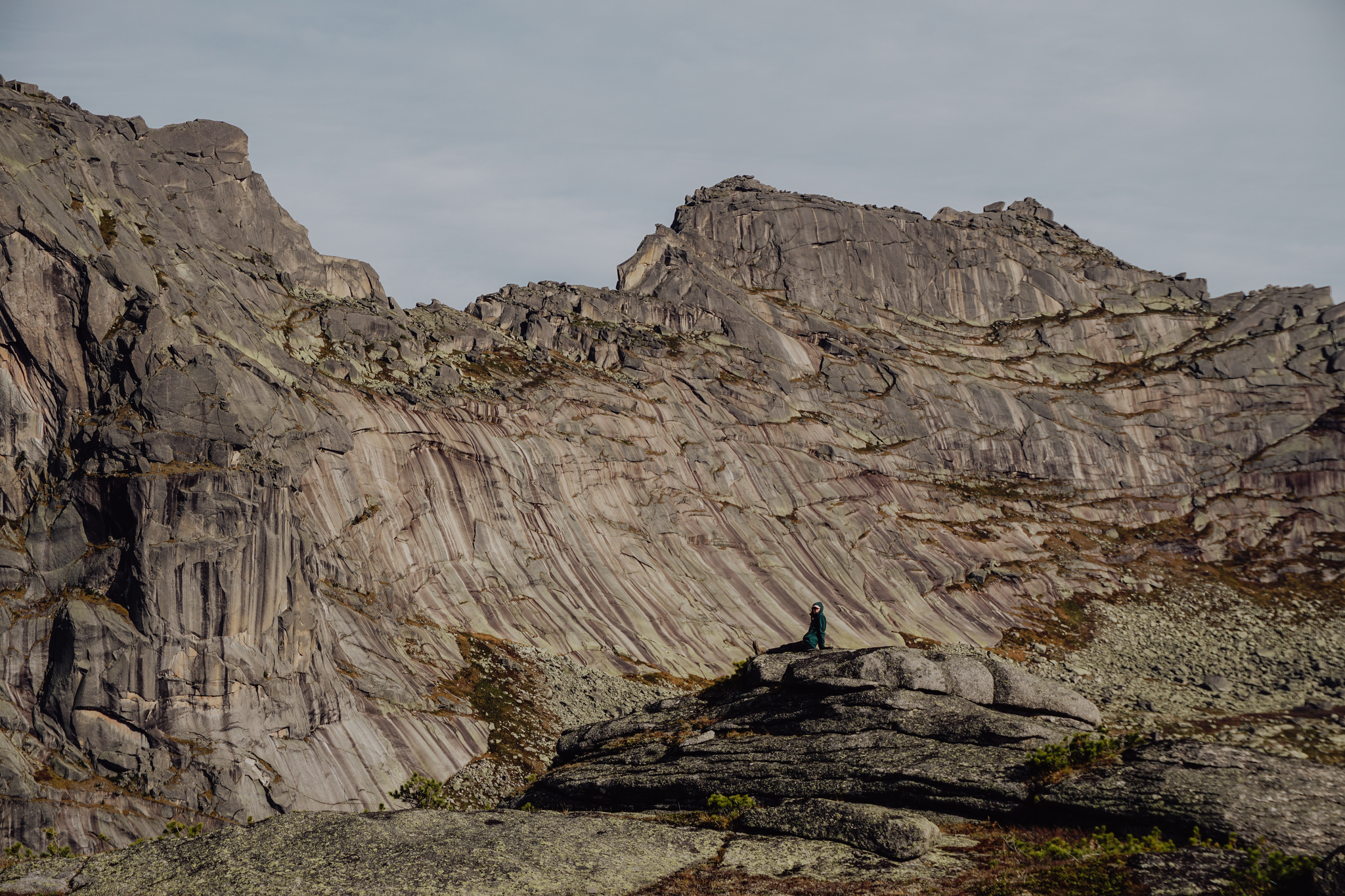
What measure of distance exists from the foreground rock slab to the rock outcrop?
5.13 metres

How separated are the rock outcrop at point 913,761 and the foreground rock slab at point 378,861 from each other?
5.13m

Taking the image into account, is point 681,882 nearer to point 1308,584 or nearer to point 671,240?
point 1308,584

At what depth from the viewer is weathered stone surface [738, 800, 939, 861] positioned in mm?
21109

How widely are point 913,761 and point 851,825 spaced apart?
3894 millimetres

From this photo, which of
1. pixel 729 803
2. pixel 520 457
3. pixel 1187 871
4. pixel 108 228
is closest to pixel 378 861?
pixel 729 803

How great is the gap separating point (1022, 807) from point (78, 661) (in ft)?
182

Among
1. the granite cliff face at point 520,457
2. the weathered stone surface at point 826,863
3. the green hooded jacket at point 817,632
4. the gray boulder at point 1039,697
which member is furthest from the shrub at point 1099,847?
the granite cliff face at point 520,457

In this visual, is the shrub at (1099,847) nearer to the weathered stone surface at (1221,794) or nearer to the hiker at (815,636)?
the weathered stone surface at (1221,794)

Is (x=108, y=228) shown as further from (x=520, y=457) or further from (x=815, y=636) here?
(x=815, y=636)

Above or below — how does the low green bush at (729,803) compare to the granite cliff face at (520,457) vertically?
below

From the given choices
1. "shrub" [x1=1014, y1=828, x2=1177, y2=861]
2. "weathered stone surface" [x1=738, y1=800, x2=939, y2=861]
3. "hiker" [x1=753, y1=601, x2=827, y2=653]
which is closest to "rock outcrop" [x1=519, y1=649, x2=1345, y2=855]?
"shrub" [x1=1014, y1=828, x2=1177, y2=861]

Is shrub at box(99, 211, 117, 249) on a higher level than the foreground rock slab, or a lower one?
higher

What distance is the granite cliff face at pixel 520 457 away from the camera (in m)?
58.4

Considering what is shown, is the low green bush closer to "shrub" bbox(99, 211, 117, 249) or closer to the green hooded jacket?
the green hooded jacket
